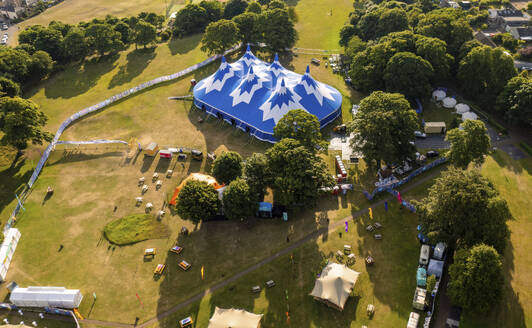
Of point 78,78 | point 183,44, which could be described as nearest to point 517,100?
point 183,44

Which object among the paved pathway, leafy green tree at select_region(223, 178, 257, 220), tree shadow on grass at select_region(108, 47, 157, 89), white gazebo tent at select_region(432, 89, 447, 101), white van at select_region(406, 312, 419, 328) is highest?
leafy green tree at select_region(223, 178, 257, 220)

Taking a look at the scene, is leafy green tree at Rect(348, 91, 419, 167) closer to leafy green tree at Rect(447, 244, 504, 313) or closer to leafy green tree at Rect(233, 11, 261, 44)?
leafy green tree at Rect(447, 244, 504, 313)

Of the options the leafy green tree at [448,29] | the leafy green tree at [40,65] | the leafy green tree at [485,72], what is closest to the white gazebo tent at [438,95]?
the leafy green tree at [485,72]

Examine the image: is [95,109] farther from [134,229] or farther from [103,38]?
[134,229]

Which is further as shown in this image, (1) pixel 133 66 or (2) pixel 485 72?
(1) pixel 133 66

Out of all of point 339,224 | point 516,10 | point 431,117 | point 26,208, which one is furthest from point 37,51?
point 516,10

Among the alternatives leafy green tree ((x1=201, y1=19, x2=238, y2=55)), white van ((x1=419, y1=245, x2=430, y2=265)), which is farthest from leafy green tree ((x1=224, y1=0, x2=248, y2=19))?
white van ((x1=419, y1=245, x2=430, y2=265))
